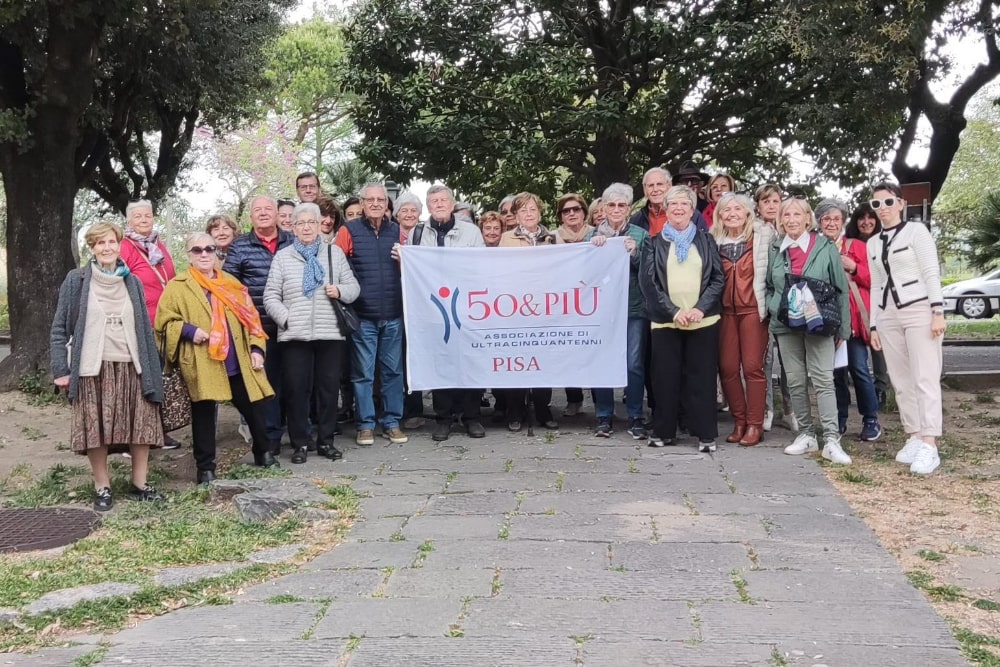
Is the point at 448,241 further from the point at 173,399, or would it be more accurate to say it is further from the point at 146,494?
the point at 146,494

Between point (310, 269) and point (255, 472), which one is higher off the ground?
point (310, 269)

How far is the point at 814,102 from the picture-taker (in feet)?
37.8

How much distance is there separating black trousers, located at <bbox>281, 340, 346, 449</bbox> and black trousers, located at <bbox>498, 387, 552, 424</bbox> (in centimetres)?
165

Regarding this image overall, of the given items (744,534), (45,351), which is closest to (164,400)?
(744,534)

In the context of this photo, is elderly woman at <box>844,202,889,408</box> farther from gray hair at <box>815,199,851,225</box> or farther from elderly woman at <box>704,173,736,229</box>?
elderly woman at <box>704,173,736,229</box>

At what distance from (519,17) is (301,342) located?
7.01 m

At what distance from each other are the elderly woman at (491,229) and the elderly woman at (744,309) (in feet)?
6.07

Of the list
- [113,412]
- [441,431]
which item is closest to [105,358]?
[113,412]

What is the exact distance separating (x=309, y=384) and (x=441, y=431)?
1.25 meters

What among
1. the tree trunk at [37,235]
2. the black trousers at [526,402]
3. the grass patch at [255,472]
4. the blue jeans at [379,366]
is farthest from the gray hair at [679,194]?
the tree trunk at [37,235]

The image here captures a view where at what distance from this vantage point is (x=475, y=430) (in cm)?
805

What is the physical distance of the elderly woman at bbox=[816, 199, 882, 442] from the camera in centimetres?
773

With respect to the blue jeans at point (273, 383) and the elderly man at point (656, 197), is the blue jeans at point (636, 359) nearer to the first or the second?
the elderly man at point (656, 197)

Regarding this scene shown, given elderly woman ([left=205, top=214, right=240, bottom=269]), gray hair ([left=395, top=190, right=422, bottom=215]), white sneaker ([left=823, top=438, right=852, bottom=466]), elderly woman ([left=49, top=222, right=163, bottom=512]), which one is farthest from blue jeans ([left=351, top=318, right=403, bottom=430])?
white sneaker ([left=823, top=438, right=852, bottom=466])
